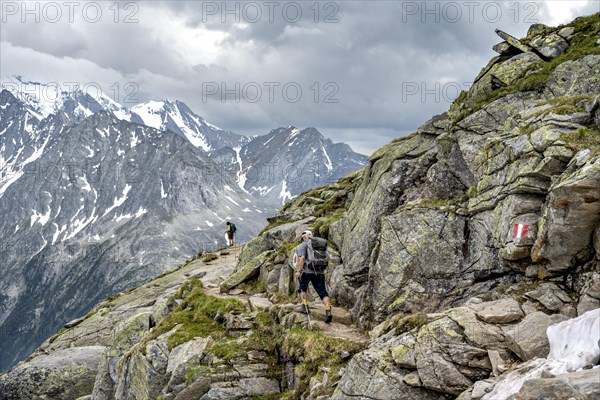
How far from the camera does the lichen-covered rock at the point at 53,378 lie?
39.8 metres

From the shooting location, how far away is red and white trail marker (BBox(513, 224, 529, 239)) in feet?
59.6

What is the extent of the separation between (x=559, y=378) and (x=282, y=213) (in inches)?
1788

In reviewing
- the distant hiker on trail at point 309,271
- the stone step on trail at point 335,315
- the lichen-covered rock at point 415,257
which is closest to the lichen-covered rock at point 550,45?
the lichen-covered rock at point 415,257

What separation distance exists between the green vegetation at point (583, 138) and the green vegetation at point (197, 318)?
1934cm

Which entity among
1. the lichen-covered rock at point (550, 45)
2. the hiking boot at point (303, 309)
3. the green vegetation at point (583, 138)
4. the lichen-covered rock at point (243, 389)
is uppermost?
the lichen-covered rock at point (550, 45)

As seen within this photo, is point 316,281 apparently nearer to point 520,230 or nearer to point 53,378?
point 520,230

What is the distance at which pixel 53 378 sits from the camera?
40625mm

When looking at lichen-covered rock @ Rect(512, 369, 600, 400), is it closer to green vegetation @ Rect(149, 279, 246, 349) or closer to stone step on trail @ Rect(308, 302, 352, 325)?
stone step on trail @ Rect(308, 302, 352, 325)

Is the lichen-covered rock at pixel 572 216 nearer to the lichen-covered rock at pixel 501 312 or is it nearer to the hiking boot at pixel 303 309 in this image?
the lichen-covered rock at pixel 501 312

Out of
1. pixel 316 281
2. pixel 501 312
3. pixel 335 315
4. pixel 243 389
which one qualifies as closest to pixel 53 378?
pixel 243 389

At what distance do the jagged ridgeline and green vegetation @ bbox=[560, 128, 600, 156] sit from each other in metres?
0.07

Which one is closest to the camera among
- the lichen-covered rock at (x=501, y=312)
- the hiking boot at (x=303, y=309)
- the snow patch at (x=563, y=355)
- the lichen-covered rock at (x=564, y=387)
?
the lichen-covered rock at (x=564, y=387)

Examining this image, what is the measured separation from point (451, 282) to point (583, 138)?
8.14 meters

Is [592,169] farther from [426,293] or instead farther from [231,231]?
[231,231]
